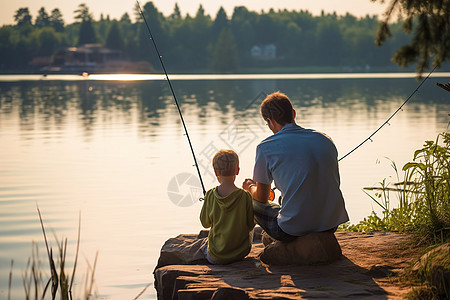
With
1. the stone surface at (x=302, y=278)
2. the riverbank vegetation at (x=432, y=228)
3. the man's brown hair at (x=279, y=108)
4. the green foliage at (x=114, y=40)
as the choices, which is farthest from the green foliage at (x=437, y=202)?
the green foliage at (x=114, y=40)

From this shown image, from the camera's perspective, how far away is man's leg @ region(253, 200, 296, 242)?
5023 mm

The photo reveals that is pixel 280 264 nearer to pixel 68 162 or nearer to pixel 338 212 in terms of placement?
pixel 338 212

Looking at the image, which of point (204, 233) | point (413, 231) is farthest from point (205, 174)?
point (413, 231)

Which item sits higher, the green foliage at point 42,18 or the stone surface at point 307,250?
the green foliage at point 42,18

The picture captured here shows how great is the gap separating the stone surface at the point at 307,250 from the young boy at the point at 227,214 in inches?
8.9

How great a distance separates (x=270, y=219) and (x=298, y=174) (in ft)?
1.31

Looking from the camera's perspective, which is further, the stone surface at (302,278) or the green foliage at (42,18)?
the green foliage at (42,18)

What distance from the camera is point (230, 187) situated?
5082 mm

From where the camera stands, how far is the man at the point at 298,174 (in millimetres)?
4875

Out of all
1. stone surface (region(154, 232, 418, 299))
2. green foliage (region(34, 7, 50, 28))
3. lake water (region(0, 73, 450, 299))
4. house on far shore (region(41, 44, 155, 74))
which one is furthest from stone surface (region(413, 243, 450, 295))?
green foliage (region(34, 7, 50, 28))

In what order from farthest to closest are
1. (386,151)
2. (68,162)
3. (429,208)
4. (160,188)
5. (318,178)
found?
(386,151) < (68,162) < (160,188) < (429,208) < (318,178)

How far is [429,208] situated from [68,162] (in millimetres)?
9144

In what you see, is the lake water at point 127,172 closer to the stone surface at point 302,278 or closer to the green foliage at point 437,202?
the stone surface at point 302,278

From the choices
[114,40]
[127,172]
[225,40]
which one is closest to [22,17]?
[114,40]
